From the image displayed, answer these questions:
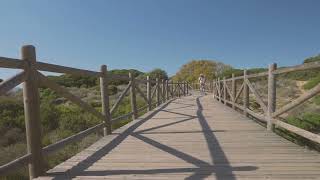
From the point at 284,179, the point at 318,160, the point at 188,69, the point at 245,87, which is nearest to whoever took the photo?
the point at 284,179

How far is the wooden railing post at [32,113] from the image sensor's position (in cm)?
368

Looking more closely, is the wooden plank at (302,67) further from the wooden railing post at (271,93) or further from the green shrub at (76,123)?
the green shrub at (76,123)

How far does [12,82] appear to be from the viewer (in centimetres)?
333

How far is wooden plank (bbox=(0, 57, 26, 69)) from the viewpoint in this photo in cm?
319

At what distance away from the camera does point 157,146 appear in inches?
207

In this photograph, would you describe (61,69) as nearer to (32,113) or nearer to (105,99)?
(32,113)

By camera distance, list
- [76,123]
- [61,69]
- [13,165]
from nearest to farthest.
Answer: [13,165] < [61,69] < [76,123]

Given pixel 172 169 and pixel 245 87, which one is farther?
pixel 245 87

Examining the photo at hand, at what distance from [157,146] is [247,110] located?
15.4ft

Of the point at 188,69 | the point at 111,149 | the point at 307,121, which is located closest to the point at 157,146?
the point at 111,149

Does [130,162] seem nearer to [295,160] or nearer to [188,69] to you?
[295,160]

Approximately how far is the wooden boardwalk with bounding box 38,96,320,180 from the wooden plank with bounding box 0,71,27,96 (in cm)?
103

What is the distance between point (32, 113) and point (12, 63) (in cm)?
61

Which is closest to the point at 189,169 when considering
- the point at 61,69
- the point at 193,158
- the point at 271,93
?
the point at 193,158
